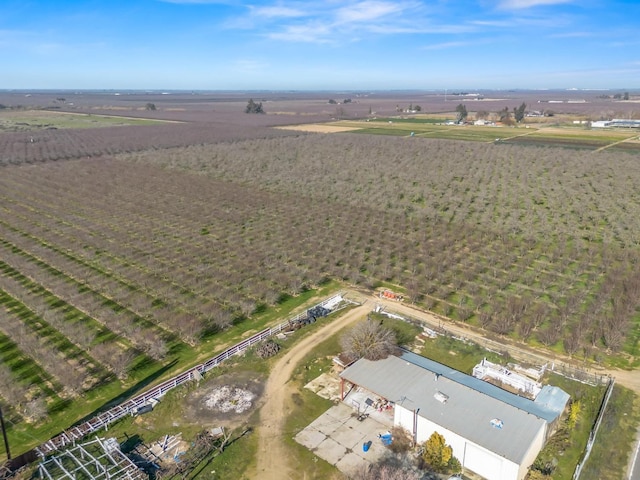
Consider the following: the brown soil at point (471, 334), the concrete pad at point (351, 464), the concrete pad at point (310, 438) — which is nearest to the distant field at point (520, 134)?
the brown soil at point (471, 334)

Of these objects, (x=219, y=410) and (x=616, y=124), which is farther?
(x=616, y=124)

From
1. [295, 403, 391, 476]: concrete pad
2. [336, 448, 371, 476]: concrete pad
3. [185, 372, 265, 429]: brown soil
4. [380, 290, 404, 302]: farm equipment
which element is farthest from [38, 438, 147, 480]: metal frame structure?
[380, 290, 404, 302]: farm equipment

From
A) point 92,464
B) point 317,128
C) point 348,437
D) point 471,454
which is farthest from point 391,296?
point 317,128

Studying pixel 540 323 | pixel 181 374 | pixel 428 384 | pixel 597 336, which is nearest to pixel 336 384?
pixel 428 384

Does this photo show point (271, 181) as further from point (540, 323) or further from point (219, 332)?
point (540, 323)

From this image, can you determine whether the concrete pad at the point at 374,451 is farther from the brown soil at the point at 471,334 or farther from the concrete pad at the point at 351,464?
the brown soil at the point at 471,334

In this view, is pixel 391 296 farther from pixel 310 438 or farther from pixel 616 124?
pixel 616 124
